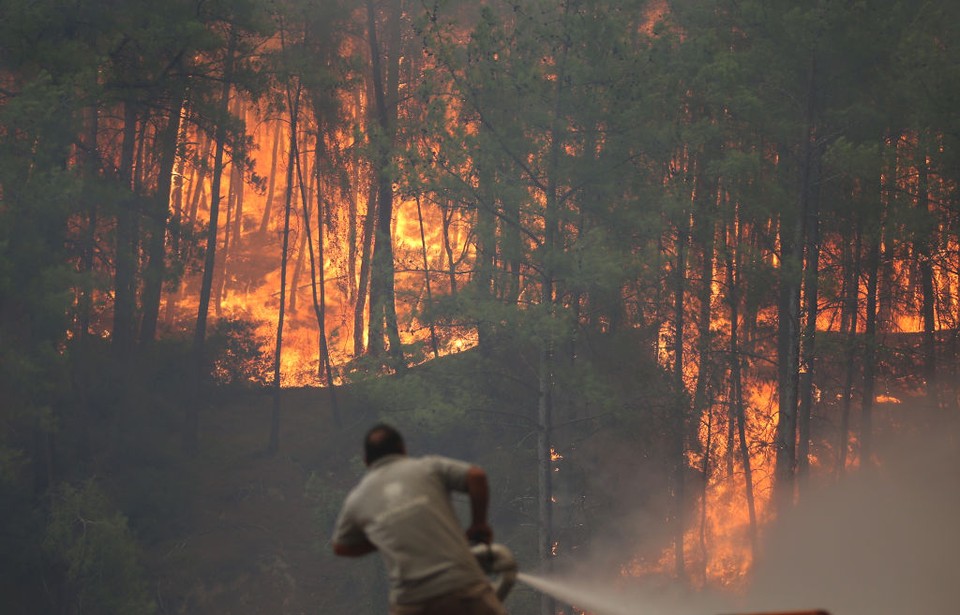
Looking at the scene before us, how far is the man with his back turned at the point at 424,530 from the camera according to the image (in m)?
4.15

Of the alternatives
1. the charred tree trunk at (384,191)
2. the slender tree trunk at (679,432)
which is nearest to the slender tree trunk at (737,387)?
the slender tree trunk at (679,432)

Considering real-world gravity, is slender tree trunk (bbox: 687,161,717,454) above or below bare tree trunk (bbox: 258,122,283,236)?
below

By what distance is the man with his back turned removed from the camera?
4152 millimetres

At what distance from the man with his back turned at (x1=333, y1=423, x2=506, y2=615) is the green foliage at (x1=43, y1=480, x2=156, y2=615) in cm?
1565

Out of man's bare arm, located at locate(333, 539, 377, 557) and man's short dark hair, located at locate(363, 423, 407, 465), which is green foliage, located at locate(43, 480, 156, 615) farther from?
man's short dark hair, located at locate(363, 423, 407, 465)

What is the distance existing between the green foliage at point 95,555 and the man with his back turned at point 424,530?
15650mm

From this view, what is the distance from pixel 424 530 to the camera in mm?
4156

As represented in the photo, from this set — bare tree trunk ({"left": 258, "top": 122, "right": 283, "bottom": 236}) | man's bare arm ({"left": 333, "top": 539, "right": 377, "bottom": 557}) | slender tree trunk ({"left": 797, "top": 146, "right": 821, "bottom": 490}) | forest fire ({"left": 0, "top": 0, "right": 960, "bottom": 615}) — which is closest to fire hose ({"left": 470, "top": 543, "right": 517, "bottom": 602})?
man's bare arm ({"left": 333, "top": 539, "right": 377, "bottom": 557})

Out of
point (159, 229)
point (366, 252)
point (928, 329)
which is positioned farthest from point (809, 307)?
point (159, 229)

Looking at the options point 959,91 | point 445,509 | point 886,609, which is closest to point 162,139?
point 959,91

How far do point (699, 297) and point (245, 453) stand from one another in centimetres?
1307

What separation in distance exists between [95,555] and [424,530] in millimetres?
16098

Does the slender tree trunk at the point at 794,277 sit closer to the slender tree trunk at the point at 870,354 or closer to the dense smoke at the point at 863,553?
the dense smoke at the point at 863,553

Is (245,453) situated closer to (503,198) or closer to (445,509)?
(503,198)
